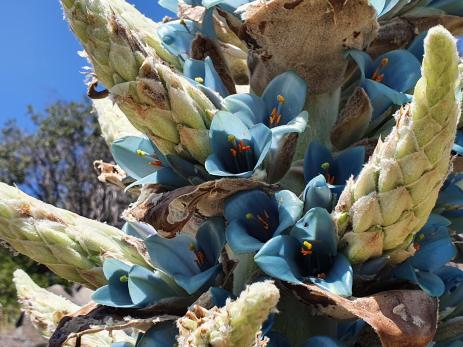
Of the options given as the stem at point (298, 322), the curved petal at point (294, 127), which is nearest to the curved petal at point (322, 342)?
the stem at point (298, 322)

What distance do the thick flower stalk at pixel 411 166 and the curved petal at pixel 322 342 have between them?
0.67 ft

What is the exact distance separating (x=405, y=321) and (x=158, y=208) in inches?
22.9

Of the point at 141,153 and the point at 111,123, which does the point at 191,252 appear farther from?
the point at 111,123

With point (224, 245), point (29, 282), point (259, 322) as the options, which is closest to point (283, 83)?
point (224, 245)

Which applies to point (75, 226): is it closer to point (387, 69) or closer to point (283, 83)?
point (283, 83)

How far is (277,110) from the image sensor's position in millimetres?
1812

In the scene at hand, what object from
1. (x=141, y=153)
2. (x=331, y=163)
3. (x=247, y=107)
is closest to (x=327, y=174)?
(x=331, y=163)

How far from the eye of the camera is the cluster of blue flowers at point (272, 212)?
5.16 ft

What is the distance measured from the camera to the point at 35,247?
1.78 metres

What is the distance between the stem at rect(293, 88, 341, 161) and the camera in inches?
75.0

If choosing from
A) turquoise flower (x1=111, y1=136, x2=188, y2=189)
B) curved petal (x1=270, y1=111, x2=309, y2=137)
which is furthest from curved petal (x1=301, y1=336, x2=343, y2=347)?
turquoise flower (x1=111, y1=136, x2=188, y2=189)

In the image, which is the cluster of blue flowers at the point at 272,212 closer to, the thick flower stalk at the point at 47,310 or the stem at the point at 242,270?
the stem at the point at 242,270

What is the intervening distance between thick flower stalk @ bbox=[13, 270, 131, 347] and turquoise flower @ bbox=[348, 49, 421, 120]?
3.33ft

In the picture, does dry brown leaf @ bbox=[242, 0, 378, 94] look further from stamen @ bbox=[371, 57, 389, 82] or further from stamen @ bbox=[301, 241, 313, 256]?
stamen @ bbox=[301, 241, 313, 256]
